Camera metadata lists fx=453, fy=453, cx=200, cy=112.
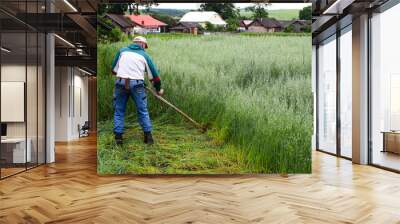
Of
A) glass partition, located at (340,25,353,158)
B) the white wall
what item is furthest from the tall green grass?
the white wall

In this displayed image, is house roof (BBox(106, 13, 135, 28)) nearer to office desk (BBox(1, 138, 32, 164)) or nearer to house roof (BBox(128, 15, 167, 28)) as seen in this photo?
house roof (BBox(128, 15, 167, 28))

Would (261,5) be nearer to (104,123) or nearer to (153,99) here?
(153,99)

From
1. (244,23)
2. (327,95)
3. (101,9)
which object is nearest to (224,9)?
(244,23)

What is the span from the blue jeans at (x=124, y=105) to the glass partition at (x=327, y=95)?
5.40m

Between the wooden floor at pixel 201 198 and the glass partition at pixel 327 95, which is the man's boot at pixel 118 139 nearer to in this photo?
the wooden floor at pixel 201 198

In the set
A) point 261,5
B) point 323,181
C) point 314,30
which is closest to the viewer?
point 323,181

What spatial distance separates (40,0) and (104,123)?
271cm

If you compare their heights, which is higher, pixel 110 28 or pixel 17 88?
pixel 110 28

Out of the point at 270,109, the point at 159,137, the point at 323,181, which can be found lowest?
the point at 323,181

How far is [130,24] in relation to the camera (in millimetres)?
7000

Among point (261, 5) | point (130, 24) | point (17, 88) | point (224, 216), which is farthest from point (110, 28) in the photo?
point (224, 216)

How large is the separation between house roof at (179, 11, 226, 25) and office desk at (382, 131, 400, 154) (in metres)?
3.43

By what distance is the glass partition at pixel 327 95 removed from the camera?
1061 cm

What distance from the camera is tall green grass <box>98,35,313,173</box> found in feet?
22.5
